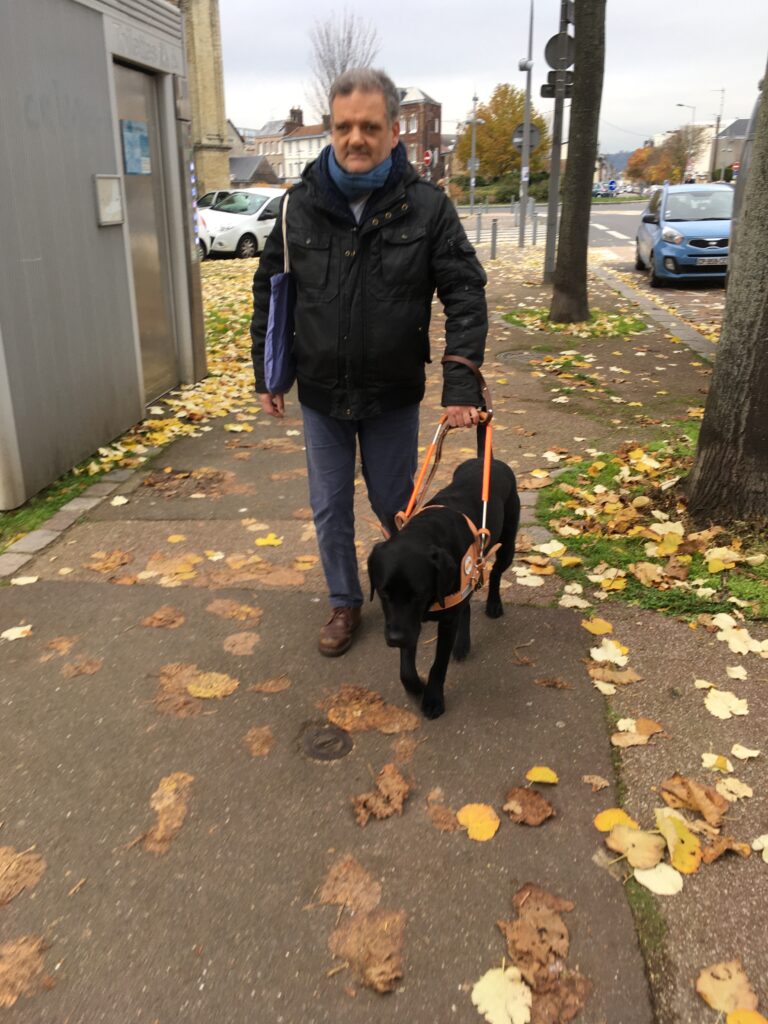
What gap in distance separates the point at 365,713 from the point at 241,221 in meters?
20.4

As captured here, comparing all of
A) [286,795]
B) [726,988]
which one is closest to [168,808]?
[286,795]

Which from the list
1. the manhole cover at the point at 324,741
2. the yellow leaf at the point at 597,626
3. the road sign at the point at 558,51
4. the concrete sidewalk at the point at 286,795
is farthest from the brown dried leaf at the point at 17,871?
the road sign at the point at 558,51

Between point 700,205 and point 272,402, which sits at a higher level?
point 700,205

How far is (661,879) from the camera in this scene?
91.6 inches

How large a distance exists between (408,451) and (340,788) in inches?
55.1

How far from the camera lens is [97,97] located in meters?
5.91

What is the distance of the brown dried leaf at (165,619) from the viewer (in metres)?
3.76

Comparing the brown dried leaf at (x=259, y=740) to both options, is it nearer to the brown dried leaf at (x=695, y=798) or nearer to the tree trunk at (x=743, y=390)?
the brown dried leaf at (x=695, y=798)

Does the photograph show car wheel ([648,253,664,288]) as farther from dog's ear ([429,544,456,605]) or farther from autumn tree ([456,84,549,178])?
autumn tree ([456,84,549,178])

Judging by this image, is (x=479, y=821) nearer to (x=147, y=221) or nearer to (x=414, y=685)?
(x=414, y=685)

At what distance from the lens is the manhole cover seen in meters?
2.88

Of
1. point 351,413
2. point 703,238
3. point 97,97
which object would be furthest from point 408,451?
point 703,238

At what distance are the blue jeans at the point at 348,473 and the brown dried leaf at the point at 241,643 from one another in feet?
1.30

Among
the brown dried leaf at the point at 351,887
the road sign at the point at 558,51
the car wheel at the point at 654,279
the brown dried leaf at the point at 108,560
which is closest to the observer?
the brown dried leaf at the point at 351,887
